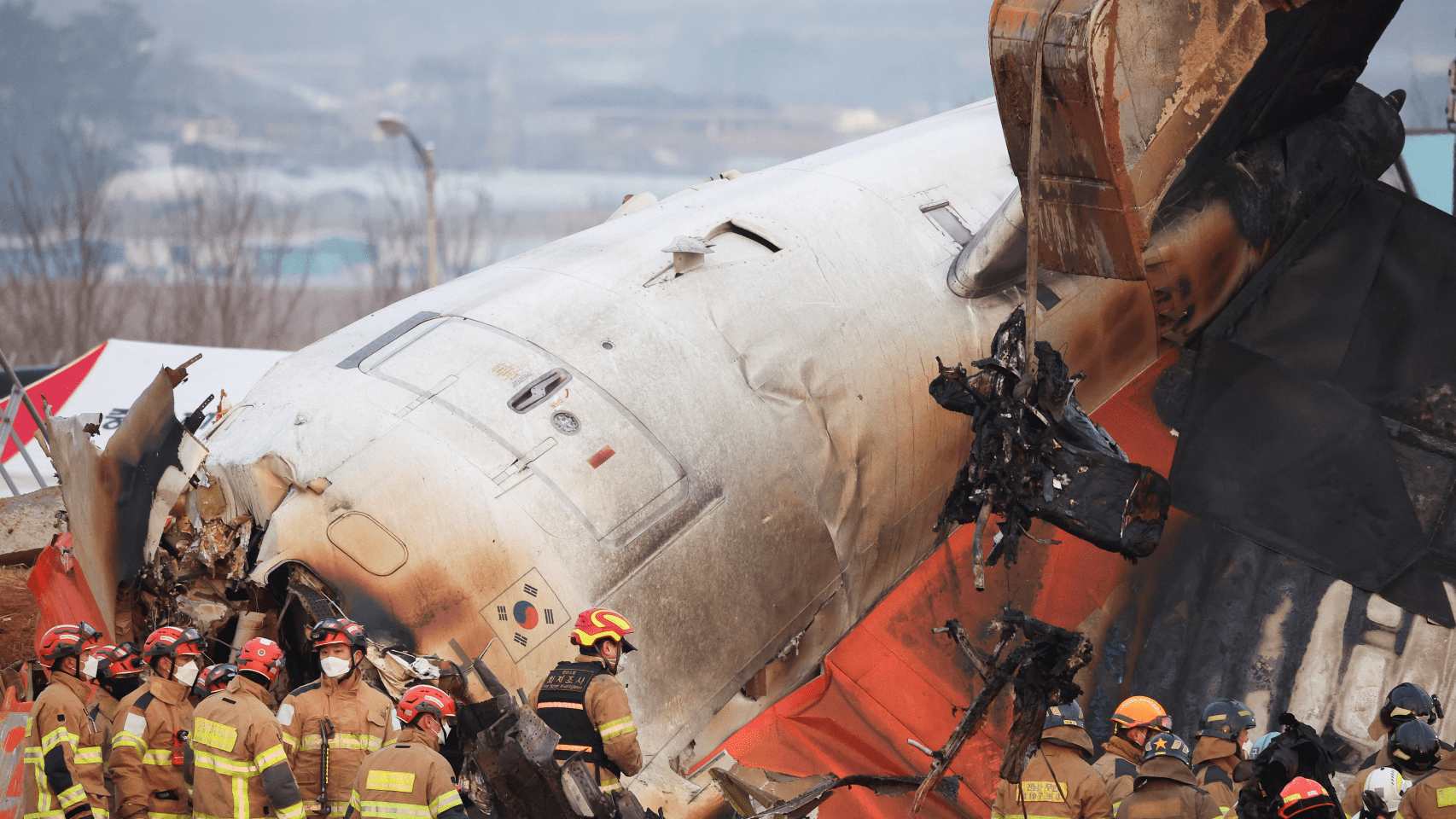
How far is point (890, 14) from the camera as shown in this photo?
452 feet

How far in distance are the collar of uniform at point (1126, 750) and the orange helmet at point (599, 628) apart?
2806mm

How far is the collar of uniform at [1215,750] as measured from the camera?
274 inches

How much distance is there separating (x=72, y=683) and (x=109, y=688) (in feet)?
0.73

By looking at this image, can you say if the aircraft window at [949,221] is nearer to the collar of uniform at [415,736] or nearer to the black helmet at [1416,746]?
the black helmet at [1416,746]

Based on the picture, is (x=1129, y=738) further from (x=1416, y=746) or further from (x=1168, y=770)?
(x=1416, y=746)

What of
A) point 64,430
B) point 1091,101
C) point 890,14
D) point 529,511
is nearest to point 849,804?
point 529,511

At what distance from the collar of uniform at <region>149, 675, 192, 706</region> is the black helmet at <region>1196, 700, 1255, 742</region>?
5.92 meters

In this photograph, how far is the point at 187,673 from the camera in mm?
7121

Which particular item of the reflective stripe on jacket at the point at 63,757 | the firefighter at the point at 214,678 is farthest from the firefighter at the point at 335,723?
the reflective stripe on jacket at the point at 63,757

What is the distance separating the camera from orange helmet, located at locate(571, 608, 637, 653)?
6.46 metres

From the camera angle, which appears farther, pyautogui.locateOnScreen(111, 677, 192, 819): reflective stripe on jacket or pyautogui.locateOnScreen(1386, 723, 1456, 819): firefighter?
pyautogui.locateOnScreen(111, 677, 192, 819): reflective stripe on jacket

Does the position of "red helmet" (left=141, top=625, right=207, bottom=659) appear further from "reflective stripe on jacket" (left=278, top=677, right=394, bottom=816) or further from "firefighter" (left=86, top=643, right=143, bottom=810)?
"reflective stripe on jacket" (left=278, top=677, right=394, bottom=816)

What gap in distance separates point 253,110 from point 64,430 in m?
86.4

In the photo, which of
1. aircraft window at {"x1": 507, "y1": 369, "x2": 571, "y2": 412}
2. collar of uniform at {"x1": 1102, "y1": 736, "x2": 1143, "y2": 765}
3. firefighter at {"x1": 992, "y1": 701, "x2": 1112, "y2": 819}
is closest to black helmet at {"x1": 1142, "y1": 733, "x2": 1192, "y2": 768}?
firefighter at {"x1": 992, "y1": 701, "x2": 1112, "y2": 819}
